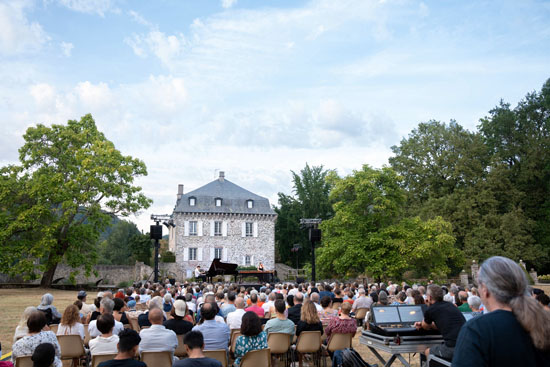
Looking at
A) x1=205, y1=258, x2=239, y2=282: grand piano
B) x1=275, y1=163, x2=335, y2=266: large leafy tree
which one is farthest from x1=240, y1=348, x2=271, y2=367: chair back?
x1=275, y1=163, x2=335, y2=266: large leafy tree

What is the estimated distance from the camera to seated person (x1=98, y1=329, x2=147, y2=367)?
3803mm

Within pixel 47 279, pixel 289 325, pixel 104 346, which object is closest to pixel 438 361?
pixel 289 325

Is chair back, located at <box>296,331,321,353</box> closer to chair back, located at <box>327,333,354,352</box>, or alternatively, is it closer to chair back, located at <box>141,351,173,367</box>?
chair back, located at <box>327,333,354,352</box>

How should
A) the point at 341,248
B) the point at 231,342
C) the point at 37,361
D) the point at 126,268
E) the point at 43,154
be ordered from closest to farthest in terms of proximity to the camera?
1. the point at 37,361
2. the point at 231,342
3. the point at 341,248
4. the point at 43,154
5. the point at 126,268

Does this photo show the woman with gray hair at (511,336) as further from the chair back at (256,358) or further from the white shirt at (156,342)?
the white shirt at (156,342)

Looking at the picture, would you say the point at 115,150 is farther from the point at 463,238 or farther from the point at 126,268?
the point at 463,238

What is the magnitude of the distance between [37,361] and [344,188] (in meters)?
24.5

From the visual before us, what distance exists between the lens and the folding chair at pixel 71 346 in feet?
18.8

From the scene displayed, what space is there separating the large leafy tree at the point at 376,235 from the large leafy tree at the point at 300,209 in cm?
1868

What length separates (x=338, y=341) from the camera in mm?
6316

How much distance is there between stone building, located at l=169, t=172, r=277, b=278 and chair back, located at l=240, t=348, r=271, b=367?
32.1 metres

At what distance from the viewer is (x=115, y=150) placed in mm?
28609

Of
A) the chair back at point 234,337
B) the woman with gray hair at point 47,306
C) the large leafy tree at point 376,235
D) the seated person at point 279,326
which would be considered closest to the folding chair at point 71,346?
the woman with gray hair at point 47,306

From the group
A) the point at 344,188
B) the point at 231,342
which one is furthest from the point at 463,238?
the point at 231,342
